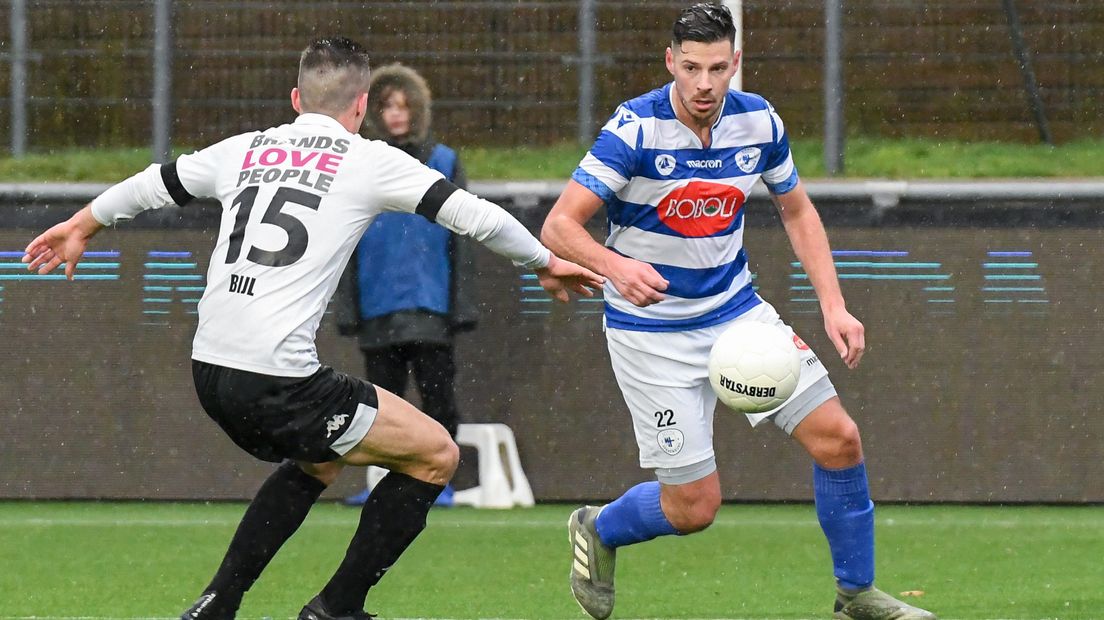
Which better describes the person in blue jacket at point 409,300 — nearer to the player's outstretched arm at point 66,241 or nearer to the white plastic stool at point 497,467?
the white plastic stool at point 497,467

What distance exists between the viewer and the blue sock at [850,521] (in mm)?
5871

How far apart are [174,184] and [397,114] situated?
3.19 meters

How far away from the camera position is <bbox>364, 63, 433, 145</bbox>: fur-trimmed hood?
848 centimetres

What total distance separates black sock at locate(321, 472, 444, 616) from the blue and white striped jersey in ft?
3.44

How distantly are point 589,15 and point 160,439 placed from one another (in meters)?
3.10

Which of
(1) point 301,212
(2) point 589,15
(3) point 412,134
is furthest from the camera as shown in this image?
(2) point 589,15

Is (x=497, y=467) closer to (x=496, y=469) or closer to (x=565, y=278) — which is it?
(x=496, y=469)

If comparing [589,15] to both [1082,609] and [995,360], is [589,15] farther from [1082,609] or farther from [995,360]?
[1082,609]

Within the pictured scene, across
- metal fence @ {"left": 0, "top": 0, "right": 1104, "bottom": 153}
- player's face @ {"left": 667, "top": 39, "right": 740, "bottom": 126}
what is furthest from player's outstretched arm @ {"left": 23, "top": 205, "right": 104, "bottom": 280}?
metal fence @ {"left": 0, "top": 0, "right": 1104, "bottom": 153}

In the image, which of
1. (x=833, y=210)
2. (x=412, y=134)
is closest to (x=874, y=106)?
(x=833, y=210)

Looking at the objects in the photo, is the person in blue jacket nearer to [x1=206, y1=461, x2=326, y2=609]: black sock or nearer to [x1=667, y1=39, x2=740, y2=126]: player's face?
[x1=667, y1=39, x2=740, y2=126]: player's face

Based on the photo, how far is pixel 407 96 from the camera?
8.48m

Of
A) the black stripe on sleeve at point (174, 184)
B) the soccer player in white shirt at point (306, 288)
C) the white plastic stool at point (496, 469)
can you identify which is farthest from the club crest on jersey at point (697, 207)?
the white plastic stool at point (496, 469)

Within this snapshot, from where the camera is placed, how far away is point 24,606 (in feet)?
21.0
